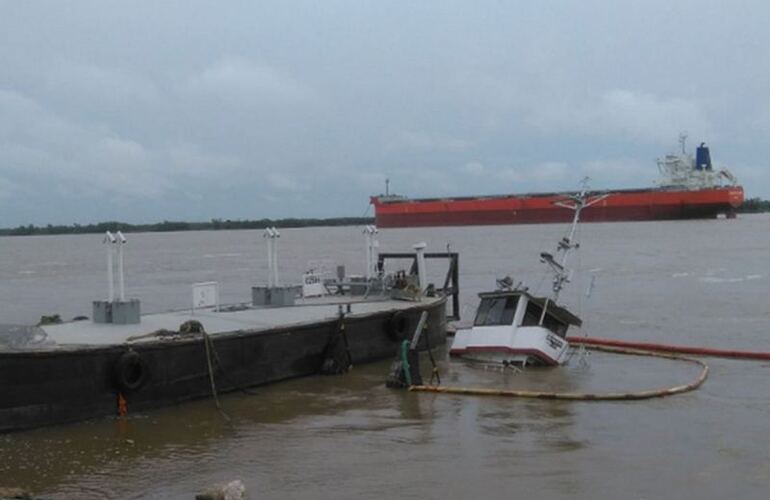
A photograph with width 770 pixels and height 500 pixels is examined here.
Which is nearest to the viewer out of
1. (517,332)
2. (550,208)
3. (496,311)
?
(517,332)

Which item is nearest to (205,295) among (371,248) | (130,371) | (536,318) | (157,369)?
(157,369)

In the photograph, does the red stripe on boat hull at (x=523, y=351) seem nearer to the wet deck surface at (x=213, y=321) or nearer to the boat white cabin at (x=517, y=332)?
the boat white cabin at (x=517, y=332)

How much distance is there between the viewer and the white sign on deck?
18.8 metres

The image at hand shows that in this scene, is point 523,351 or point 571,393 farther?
point 523,351

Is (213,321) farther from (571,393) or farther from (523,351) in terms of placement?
(571,393)

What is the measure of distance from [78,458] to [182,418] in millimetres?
2328

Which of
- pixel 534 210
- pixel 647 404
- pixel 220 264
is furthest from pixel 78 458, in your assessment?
pixel 534 210

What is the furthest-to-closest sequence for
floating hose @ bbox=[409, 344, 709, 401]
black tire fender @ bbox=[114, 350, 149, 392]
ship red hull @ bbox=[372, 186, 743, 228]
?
ship red hull @ bbox=[372, 186, 743, 228] → floating hose @ bbox=[409, 344, 709, 401] → black tire fender @ bbox=[114, 350, 149, 392]

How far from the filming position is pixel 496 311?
1925 cm

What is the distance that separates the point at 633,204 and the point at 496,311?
297 feet

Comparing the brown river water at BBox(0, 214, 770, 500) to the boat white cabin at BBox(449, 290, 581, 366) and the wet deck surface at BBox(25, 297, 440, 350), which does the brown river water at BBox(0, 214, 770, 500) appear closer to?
the boat white cabin at BBox(449, 290, 581, 366)

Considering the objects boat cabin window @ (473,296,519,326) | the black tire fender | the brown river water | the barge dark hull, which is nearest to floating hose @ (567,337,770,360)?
the brown river water

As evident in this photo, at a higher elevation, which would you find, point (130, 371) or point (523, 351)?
point (130, 371)

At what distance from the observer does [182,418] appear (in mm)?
13742
